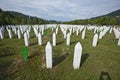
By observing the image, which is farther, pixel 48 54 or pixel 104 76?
pixel 48 54

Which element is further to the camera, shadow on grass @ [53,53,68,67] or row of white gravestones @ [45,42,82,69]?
shadow on grass @ [53,53,68,67]

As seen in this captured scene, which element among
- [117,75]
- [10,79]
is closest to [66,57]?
[117,75]

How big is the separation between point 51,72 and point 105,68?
10.9 ft

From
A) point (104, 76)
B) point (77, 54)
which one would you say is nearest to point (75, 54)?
point (77, 54)

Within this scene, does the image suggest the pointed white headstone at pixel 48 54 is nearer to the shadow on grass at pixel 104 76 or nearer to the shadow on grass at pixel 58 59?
the shadow on grass at pixel 58 59

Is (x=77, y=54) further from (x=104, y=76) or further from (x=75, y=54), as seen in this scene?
(x=104, y=76)

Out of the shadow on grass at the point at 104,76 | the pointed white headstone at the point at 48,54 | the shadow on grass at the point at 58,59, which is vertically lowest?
the shadow on grass at the point at 104,76

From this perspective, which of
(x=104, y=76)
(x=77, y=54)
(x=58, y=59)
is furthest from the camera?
(x=58, y=59)

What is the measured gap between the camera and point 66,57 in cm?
827

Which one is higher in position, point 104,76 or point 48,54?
point 48,54

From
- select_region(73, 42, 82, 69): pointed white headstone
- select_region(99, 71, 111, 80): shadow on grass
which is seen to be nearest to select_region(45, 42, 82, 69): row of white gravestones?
select_region(73, 42, 82, 69): pointed white headstone

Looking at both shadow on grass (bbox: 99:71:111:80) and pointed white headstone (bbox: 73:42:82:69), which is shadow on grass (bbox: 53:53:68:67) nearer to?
pointed white headstone (bbox: 73:42:82:69)

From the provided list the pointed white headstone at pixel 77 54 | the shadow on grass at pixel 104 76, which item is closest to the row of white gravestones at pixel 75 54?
the pointed white headstone at pixel 77 54

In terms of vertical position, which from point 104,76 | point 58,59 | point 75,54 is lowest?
point 104,76
